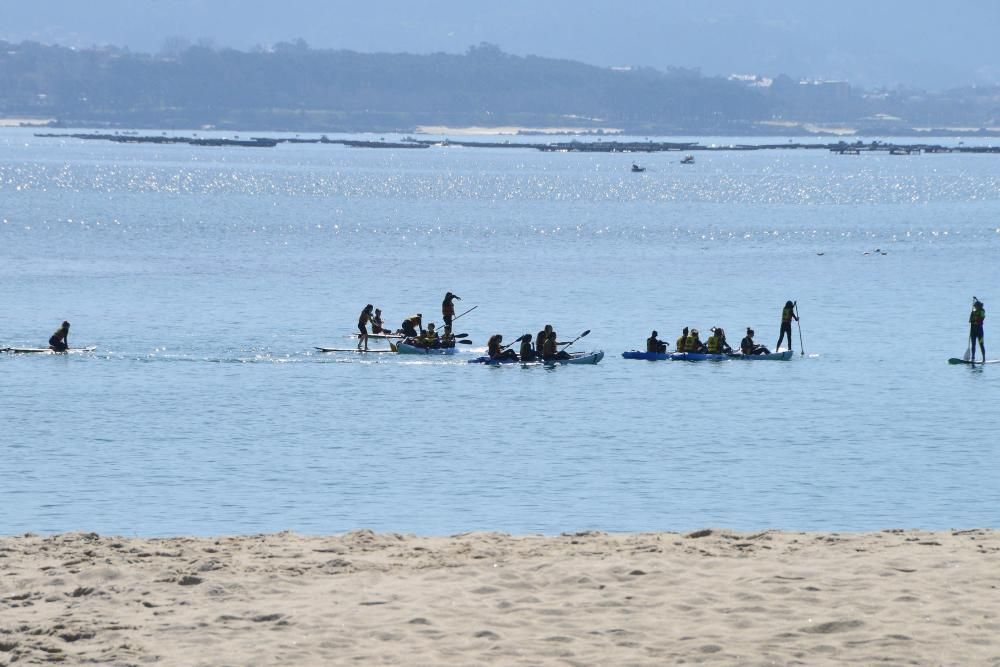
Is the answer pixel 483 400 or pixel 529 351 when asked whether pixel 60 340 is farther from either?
pixel 483 400

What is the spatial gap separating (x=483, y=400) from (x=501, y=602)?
26.0 meters

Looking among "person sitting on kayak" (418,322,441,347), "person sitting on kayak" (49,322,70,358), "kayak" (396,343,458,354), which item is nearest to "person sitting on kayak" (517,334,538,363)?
"kayak" (396,343,458,354)

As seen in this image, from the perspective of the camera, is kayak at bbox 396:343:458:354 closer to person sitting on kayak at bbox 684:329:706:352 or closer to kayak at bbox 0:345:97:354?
person sitting on kayak at bbox 684:329:706:352

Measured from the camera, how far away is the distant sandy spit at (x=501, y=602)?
1597 centimetres

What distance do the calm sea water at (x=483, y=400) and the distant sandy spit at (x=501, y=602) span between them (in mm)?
6000

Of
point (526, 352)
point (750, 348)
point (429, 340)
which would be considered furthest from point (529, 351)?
point (750, 348)

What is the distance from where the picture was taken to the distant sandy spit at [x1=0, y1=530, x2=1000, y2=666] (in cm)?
1597

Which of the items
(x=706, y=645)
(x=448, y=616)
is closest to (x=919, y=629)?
(x=706, y=645)

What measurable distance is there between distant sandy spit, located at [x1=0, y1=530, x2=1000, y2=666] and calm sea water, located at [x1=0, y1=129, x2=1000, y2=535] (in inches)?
236

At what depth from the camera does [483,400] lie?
143ft

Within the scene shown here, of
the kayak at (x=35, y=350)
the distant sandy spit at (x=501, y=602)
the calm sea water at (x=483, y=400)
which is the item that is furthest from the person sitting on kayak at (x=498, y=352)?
the distant sandy spit at (x=501, y=602)

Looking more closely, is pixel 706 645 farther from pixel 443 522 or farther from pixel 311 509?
pixel 311 509

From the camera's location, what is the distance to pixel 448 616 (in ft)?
56.0

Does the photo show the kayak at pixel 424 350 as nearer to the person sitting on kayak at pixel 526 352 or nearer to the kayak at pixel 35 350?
the person sitting on kayak at pixel 526 352
